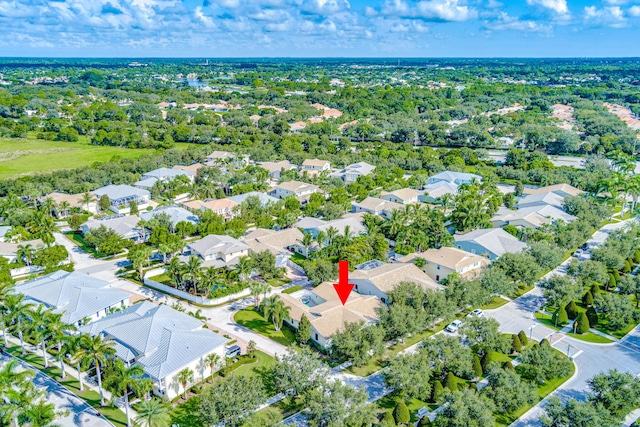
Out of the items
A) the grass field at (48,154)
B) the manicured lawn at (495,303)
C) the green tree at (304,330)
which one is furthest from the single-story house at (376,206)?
the grass field at (48,154)

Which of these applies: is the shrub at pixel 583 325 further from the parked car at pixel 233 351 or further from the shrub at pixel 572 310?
the parked car at pixel 233 351

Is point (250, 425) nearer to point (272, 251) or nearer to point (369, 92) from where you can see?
point (272, 251)

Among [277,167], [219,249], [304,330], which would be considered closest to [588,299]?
[304,330]

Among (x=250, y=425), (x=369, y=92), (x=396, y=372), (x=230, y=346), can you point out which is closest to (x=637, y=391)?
(x=396, y=372)

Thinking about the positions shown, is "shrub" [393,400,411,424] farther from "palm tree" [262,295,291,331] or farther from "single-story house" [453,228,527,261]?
"single-story house" [453,228,527,261]

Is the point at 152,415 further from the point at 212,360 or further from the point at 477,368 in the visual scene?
the point at 477,368
